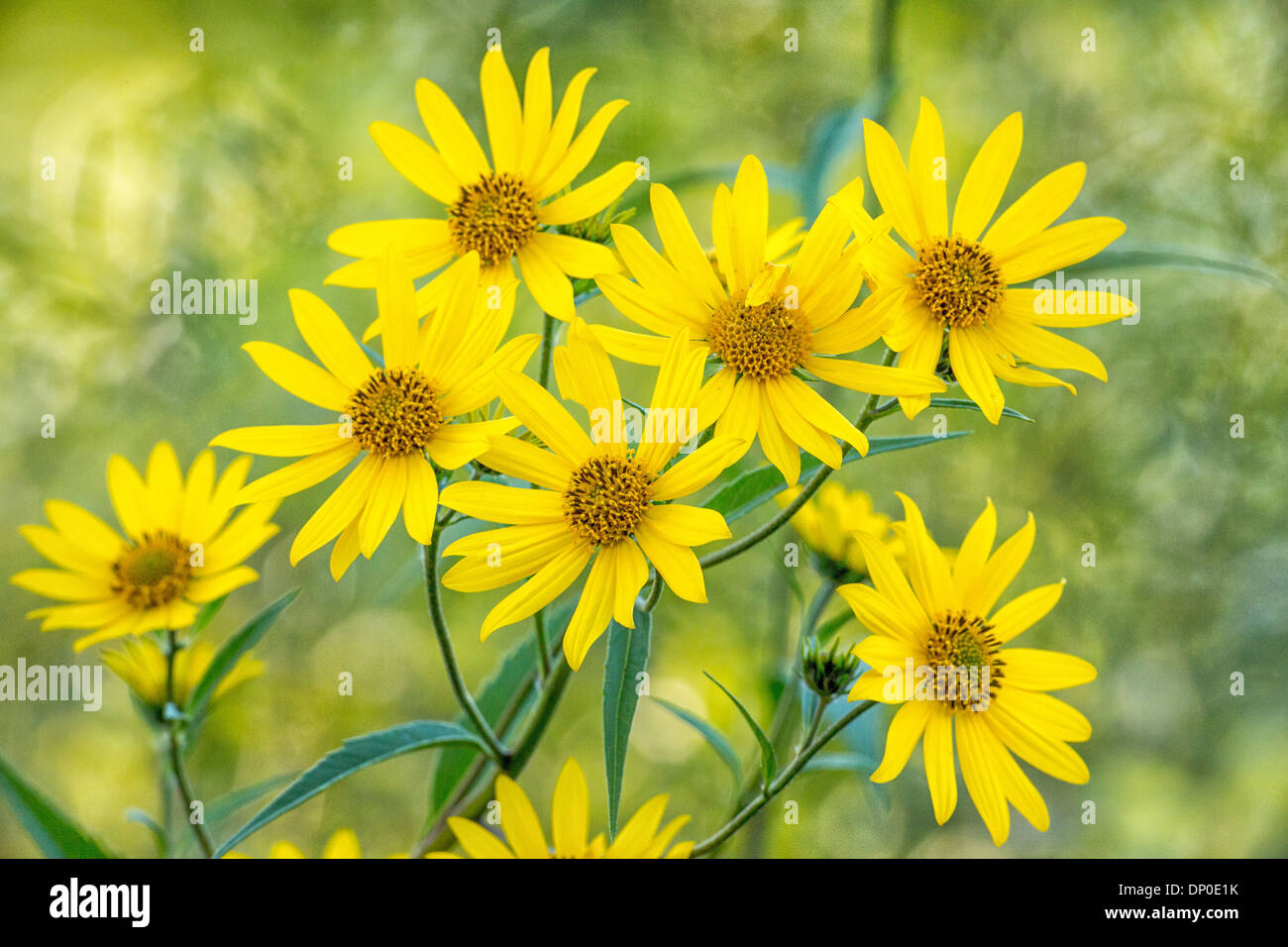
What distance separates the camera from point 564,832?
71 centimetres

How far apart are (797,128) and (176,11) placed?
103 cm

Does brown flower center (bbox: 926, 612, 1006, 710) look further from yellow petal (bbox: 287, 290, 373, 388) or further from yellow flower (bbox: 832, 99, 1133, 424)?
yellow petal (bbox: 287, 290, 373, 388)

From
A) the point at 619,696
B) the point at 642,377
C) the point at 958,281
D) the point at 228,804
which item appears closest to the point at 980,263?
the point at 958,281

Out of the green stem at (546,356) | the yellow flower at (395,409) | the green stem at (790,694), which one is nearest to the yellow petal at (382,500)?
the yellow flower at (395,409)

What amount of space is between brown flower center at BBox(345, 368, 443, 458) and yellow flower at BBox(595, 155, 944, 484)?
127 millimetres

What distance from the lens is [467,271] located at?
0.63 m

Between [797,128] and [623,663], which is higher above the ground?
[797,128]

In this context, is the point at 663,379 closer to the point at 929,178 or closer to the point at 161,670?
the point at 929,178

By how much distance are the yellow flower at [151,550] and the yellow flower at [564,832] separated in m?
0.25

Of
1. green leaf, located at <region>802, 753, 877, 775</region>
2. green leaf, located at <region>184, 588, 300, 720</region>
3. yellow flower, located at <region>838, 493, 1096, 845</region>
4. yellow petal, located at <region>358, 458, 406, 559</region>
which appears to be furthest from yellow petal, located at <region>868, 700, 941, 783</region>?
green leaf, located at <region>184, 588, 300, 720</region>
